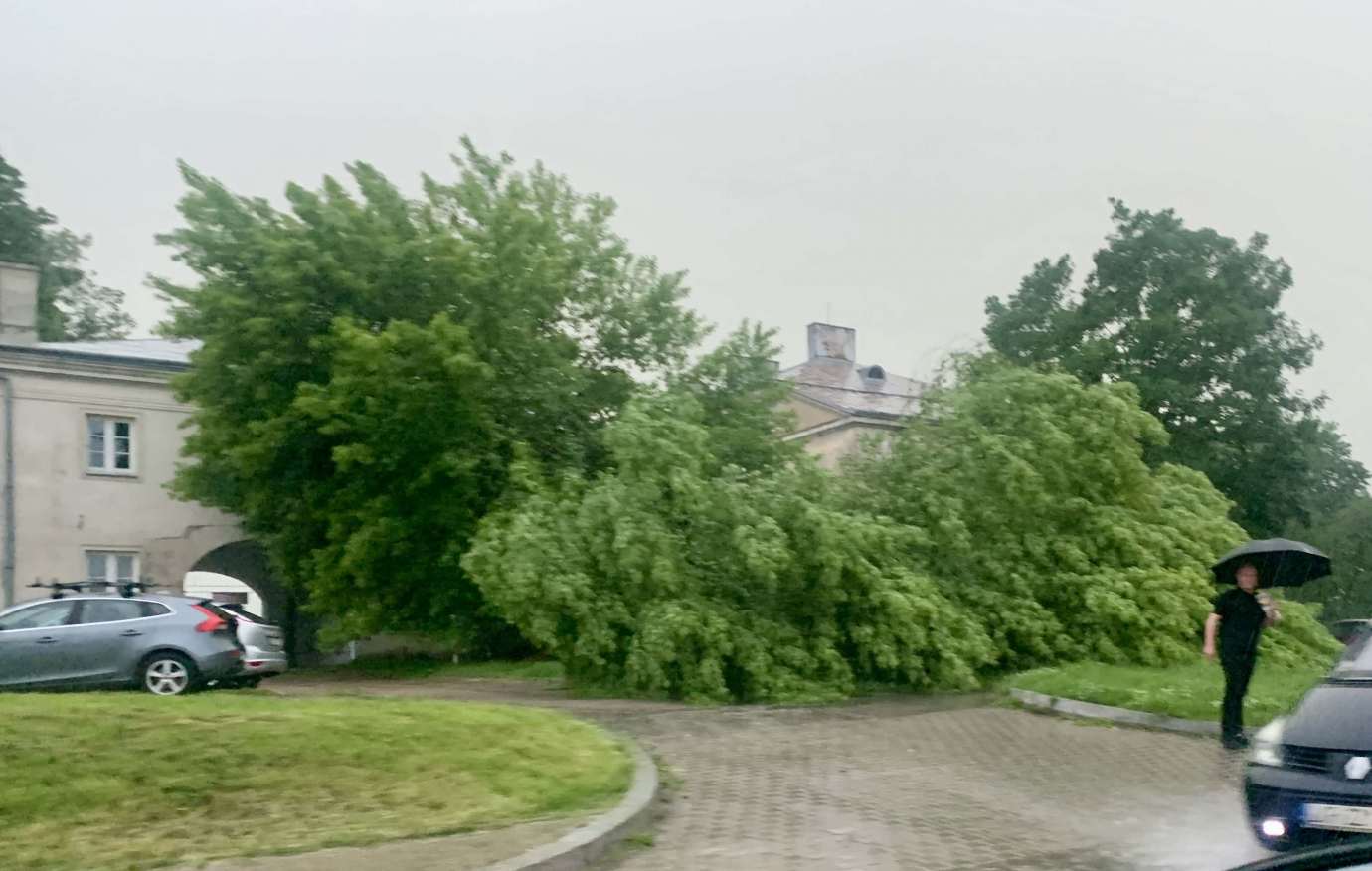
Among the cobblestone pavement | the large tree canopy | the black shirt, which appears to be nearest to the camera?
the cobblestone pavement

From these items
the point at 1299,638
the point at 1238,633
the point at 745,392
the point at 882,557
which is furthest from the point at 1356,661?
the point at 745,392

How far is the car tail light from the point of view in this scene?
15.4 meters

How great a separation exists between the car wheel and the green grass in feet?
19.9

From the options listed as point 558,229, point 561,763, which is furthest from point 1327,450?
point 561,763

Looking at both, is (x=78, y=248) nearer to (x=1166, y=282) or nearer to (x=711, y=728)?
(x=1166, y=282)

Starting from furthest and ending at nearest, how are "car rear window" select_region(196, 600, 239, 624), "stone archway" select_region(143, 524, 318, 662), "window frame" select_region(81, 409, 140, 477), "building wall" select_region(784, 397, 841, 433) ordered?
"building wall" select_region(784, 397, 841, 433) → "stone archway" select_region(143, 524, 318, 662) → "window frame" select_region(81, 409, 140, 477) → "car rear window" select_region(196, 600, 239, 624)

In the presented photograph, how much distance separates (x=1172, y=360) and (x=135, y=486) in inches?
1192

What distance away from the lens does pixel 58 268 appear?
5219cm

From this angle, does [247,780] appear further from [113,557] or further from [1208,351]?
[1208,351]

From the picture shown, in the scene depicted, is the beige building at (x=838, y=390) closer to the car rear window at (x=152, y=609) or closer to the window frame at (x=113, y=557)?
the window frame at (x=113, y=557)

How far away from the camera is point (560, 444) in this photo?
2238cm

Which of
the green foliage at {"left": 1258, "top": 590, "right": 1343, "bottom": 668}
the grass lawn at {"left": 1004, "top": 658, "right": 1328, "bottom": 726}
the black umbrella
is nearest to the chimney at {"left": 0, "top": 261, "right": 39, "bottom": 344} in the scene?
the grass lawn at {"left": 1004, "top": 658, "right": 1328, "bottom": 726}

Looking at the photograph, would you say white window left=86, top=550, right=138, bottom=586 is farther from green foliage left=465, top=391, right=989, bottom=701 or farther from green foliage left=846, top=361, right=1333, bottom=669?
green foliage left=846, top=361, right=1333, bottom=669

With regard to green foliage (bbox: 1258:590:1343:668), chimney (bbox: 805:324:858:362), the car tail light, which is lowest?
green foliage (bbox: 1258:590:1343:668)
